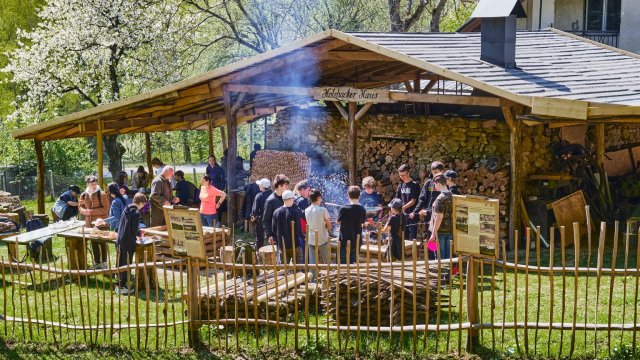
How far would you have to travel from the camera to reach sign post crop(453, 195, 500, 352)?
7629 mm

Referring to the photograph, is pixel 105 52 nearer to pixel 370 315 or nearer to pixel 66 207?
pixel 66 207

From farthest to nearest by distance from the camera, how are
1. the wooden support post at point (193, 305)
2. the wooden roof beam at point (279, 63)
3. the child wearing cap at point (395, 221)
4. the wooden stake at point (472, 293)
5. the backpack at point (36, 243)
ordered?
1. the wooden roof beam at point (279, 63)
2. the backpack at point (36, 243)
3. the child wearing cap at point (395, 221)
4. the wooden support post at point (193, 305)
5. the wooden stake at point (472, 293)

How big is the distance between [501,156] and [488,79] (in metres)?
2.83

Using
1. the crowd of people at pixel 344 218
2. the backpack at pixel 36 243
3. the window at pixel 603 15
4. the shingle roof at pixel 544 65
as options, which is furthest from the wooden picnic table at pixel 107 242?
the window at pixel 603 15

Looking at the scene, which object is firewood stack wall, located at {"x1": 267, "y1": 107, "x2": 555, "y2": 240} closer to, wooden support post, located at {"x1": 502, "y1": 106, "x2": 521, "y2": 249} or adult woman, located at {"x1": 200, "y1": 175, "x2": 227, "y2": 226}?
wooden support post, located at {"x1": 502, "y1": 106, "x2": 521, "y2": 249}

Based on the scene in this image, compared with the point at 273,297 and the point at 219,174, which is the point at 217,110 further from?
the point at 273,297

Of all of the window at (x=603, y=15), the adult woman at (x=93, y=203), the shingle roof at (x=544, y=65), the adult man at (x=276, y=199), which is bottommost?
the adult woman at (x=93, y=203)

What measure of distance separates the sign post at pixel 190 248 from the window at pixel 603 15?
16.3 metres

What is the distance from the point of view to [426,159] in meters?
15.8

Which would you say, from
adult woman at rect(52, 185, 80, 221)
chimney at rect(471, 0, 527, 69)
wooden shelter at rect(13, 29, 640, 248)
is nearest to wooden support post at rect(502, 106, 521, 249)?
wooden shelter at rect(13, 29, 640, 248)

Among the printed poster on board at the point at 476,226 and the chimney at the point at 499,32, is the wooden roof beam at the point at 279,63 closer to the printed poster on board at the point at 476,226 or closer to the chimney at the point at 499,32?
the chimney at the point at 499,32

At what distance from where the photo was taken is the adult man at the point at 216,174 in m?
17.6

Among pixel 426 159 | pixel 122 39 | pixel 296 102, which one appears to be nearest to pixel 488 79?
pixel 426 159

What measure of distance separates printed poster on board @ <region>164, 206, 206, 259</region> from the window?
16261mm
